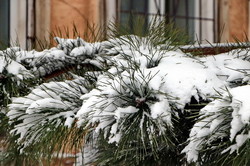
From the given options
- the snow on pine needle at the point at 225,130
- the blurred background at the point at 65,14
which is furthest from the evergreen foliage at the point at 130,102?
the blurred background at the point at 65,14

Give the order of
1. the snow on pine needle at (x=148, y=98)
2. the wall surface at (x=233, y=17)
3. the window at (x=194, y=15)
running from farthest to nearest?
1. the wall surface at (x=233, y=17)
2. the window at (x=194, y=15)
3. the snow on pine needle at (x=148, y=98)

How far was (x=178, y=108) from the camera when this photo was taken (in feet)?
4.21

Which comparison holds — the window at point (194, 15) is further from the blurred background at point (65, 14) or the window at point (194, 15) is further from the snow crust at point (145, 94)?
the snow crust at point (145, 94)

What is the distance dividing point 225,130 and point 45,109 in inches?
18.2

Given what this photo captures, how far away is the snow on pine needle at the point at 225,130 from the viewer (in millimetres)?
1134

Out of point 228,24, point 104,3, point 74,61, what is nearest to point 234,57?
point 74,61

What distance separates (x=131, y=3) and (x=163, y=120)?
10.1ft

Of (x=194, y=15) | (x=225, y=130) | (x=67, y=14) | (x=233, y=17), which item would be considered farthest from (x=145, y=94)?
(x=233, y=17)

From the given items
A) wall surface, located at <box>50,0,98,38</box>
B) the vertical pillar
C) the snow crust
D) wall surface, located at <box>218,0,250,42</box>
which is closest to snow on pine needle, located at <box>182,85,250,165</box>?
the snow crust

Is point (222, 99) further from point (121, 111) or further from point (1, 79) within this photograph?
point (1, 79)

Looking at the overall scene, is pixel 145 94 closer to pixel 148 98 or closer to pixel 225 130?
pixel 148 98

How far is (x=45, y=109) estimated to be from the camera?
4.88ft

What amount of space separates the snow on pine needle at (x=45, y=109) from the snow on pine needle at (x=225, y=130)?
340 millimetres

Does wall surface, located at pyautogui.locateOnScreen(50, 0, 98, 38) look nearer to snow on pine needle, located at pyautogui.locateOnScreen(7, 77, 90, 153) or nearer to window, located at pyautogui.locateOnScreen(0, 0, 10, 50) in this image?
window, located at pyautogui.locateOnScreen(0, 0, 10, 50)
